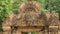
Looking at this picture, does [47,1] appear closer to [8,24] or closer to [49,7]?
[49,7]

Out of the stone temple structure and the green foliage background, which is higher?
the stone temple structure

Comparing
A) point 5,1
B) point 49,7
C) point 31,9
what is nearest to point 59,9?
point 49,7

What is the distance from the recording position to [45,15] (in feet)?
36.2

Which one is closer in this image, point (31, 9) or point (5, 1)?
point (31, 9)

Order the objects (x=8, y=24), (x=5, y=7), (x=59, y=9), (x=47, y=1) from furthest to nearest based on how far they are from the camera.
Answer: (x=47, y=1) → (x=59, y=9) → (x=5, y=7) → (x=8, y=24)

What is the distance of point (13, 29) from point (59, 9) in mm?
11030

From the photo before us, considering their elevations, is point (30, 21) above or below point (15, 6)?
above

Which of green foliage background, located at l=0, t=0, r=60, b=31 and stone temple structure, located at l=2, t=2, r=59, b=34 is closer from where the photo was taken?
stone temple structure, located at l=2, t=2, r=59, b=34

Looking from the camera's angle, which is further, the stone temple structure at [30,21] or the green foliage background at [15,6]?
the green foliage background at [15,6]

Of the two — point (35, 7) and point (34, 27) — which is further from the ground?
point (35, 7)

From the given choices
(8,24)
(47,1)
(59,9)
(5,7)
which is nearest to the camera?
(8,24)

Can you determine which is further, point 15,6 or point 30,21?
point 15,6

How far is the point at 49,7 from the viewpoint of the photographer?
22562 mm

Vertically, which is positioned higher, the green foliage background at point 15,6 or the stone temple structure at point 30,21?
the stone temple structure at point 30,21
